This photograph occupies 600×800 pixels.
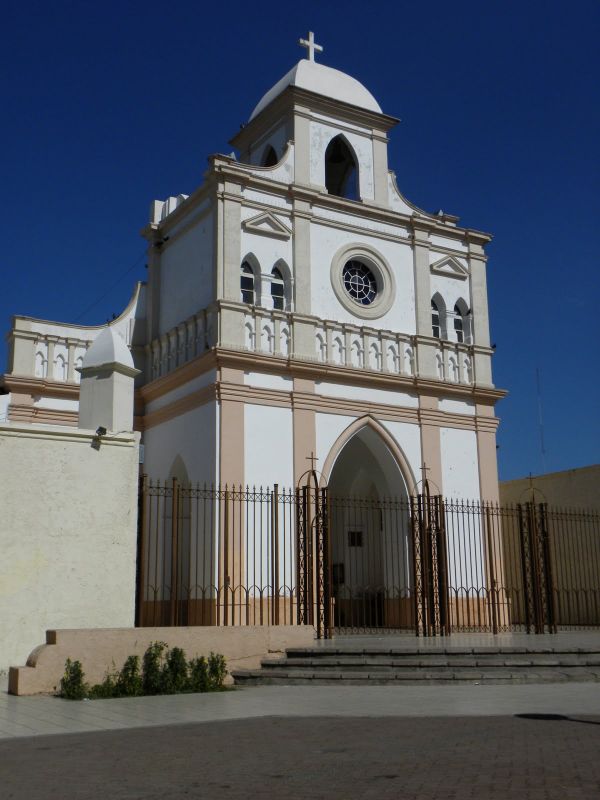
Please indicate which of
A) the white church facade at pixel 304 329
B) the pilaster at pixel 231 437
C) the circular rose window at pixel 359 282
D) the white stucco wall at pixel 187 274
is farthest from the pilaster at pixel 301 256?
the pilaster at pixel 231 437

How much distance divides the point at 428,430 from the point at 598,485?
18.8 ft

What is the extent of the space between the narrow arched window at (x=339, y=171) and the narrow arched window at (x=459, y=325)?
13.9 ft

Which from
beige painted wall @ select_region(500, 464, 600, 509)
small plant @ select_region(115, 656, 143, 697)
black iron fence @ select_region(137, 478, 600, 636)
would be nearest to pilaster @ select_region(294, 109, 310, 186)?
black iron fence @ select_region(137, 478, 600, 636)

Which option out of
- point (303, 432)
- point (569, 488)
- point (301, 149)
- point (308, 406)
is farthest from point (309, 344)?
point (569, 488)

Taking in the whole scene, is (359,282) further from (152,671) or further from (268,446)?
(152,671)

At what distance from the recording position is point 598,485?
2522 centimetres

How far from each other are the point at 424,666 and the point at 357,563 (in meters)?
10.7

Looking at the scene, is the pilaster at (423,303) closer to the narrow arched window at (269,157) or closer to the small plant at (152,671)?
the narrow arched window at (269,157)

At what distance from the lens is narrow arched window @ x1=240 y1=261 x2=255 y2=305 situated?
21812 millimetres

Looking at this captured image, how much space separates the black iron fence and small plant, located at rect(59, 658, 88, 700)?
2.63 metres

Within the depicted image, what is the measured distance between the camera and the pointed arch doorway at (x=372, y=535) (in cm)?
2173

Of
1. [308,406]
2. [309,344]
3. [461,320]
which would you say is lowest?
[308,406]

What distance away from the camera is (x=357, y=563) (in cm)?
2377

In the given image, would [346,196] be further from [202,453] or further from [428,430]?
[202,453]
